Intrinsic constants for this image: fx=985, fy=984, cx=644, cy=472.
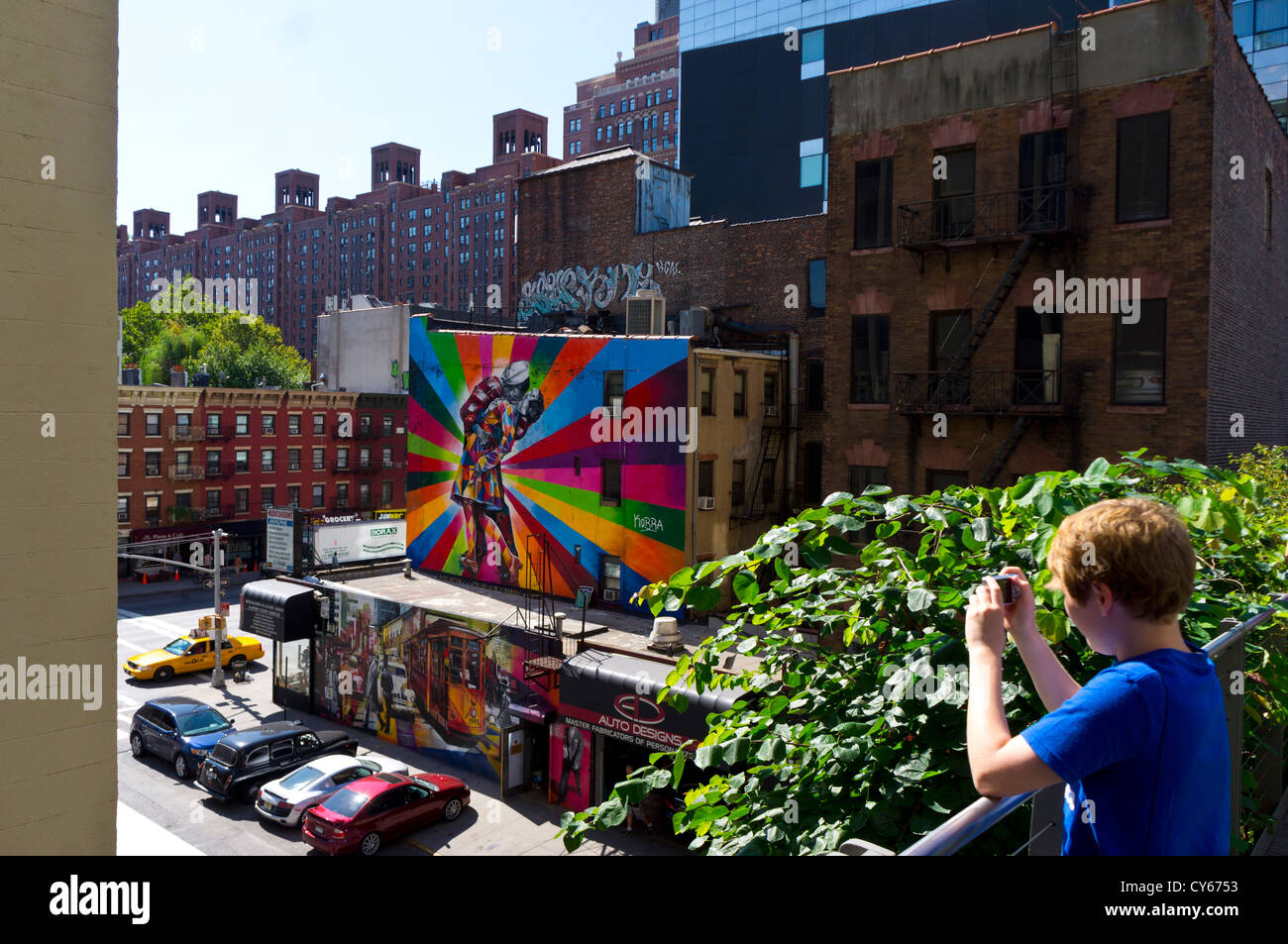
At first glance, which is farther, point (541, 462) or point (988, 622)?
point (541, 462)

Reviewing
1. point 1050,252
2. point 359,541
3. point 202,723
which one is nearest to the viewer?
point 1050,252

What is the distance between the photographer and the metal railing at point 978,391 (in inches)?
912

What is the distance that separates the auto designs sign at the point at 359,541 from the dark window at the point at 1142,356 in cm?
3399

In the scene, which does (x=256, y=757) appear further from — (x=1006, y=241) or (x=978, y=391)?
(x=1006, y=241)

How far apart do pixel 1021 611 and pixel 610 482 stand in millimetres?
32104

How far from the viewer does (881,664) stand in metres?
5.45

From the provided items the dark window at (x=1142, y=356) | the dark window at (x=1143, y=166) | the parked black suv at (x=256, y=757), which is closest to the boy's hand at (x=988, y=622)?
the dark window at (x=1142, y=356)

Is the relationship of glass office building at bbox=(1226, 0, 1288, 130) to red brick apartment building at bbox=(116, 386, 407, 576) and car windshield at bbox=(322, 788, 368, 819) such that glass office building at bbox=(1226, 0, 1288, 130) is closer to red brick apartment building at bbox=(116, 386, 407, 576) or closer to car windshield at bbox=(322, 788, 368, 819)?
car windshield at bbox=(322, 788, 368, 819)

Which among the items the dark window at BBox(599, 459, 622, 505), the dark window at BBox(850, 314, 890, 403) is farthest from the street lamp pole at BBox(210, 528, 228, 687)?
the dark window at BBox(850, 314, 890, 403)

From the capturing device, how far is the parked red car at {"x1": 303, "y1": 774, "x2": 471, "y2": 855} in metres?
24.3

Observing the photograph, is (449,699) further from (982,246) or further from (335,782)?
(982,246)

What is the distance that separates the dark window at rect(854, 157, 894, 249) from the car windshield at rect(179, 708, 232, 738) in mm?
24554

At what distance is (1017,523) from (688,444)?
27636 mm

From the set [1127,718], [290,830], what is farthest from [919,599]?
[290,830]
